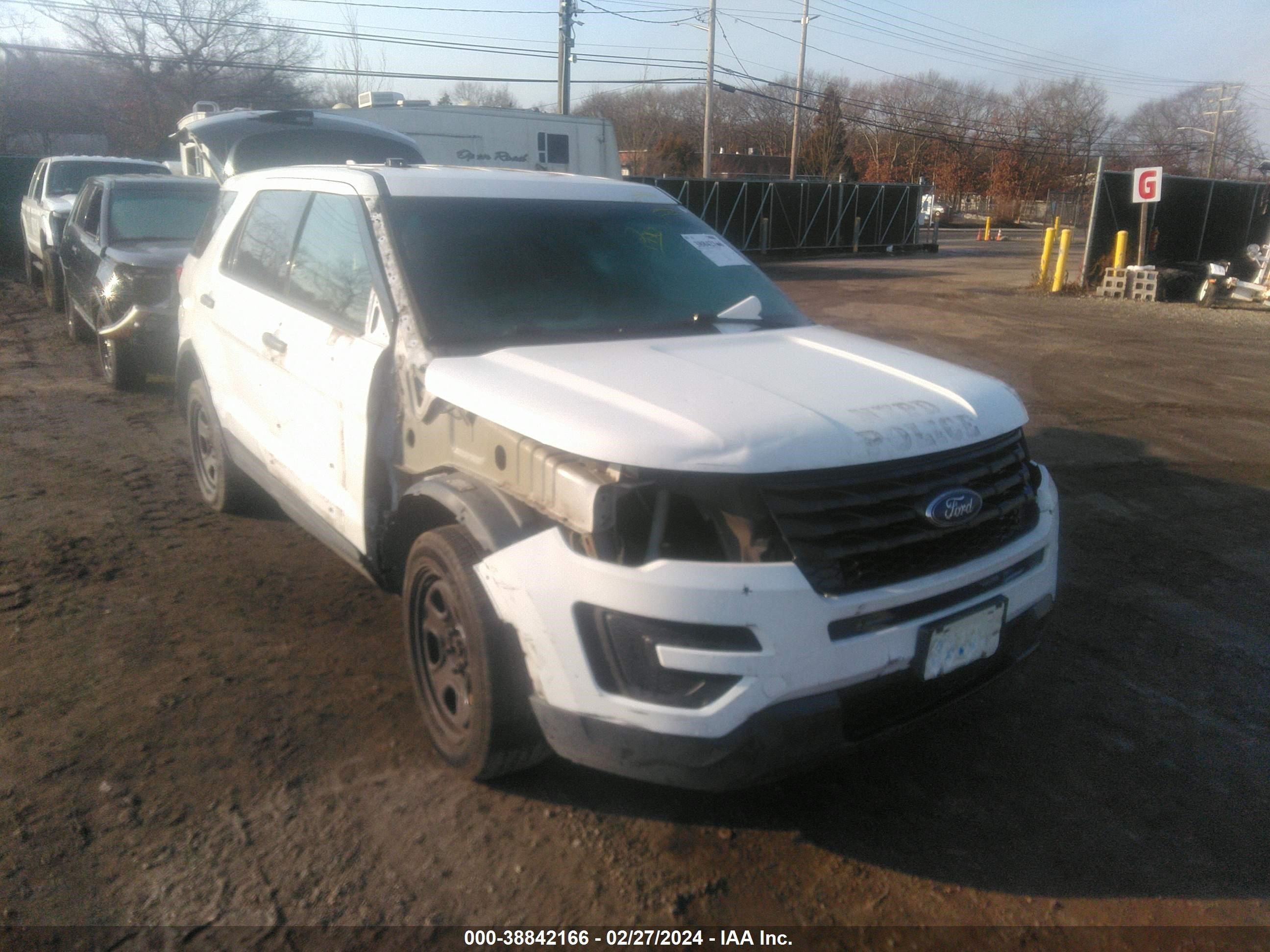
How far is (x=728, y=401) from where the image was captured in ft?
8.89

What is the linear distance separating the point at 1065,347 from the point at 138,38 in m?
43.9

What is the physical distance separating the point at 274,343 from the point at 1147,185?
18.1 meters

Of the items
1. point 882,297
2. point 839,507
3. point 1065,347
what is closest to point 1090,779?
point 839,507

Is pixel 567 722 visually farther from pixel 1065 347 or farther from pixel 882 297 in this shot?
pixel 882 297

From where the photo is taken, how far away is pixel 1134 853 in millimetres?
2836

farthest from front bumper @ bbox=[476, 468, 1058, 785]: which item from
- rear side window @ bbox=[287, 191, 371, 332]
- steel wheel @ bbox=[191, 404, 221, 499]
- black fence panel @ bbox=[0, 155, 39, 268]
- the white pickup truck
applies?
black fence panel @ bbox=[0, 155, 39, 268]

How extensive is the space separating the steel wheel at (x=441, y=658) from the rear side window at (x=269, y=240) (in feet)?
5.83

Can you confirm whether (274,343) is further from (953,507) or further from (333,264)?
(953,507)

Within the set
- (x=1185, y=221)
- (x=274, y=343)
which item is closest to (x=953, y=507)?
(x=274, y=343)

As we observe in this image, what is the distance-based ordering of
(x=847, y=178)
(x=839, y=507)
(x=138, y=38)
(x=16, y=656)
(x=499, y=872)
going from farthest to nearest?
(x=847, y=178)
(x=138, y=38)
(x=16, y=656)
(x=499, y=872)
(x=839, y=507)

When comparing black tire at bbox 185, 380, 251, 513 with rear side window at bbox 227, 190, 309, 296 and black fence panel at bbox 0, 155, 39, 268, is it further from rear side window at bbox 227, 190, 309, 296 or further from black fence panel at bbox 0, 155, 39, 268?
black fence panel at bbox 0, 155, 39, 268

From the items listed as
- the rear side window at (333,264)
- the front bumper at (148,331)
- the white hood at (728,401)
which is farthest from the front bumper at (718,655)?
the front bumper at (148,331)

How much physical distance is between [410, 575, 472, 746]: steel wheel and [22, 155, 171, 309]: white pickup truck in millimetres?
10850

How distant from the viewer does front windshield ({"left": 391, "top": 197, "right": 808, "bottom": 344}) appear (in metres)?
3.44
